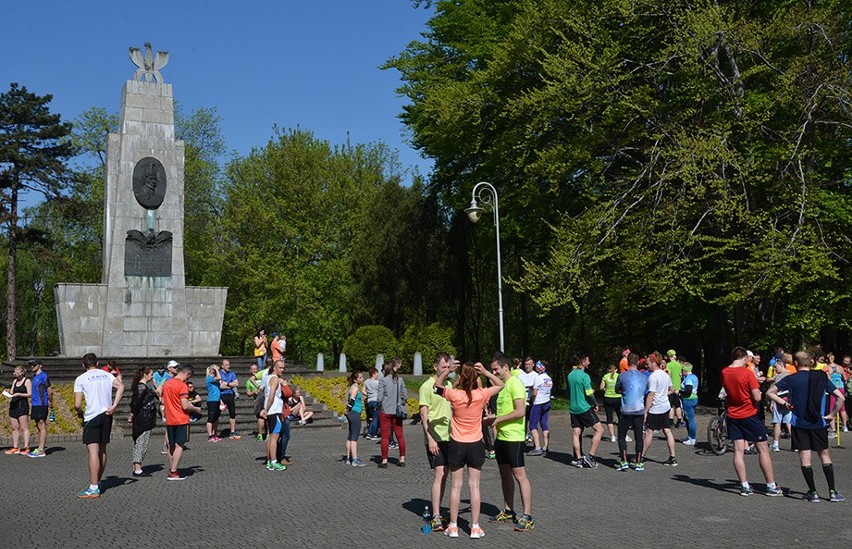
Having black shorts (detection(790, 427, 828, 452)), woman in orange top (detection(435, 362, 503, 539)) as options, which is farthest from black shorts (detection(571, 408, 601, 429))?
woman in orange top (detection(435, 362, 503, 539))

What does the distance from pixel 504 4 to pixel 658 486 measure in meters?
25.4

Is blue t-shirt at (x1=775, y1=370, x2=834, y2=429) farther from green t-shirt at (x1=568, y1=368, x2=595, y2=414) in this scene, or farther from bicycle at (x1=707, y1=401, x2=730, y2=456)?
bicycle at (x1=707, y1=401, x2=730, y2=456)

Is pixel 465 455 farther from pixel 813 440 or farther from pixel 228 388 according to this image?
pixel 228 388

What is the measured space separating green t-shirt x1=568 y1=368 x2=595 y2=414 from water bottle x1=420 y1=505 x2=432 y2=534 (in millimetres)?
5347

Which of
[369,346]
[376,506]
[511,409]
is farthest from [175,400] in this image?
[369,346]

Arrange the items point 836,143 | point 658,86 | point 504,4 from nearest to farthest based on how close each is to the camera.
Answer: point 836,143 → point 658,86 → point 504,4

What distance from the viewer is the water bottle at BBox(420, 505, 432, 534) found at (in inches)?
375

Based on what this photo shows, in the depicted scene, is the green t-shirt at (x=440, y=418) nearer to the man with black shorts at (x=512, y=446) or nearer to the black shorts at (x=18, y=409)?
the man with black shorts at (x=512, y=446)

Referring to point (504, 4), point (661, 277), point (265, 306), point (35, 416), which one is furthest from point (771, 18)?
point (265, 306)

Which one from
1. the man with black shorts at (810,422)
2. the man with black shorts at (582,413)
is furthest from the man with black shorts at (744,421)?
the man with black shorts at (582,413)

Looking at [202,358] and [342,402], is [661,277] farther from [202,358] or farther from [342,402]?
[202,358]

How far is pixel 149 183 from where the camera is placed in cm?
3027

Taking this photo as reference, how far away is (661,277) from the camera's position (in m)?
24.8

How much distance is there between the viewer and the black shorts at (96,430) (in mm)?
12148
